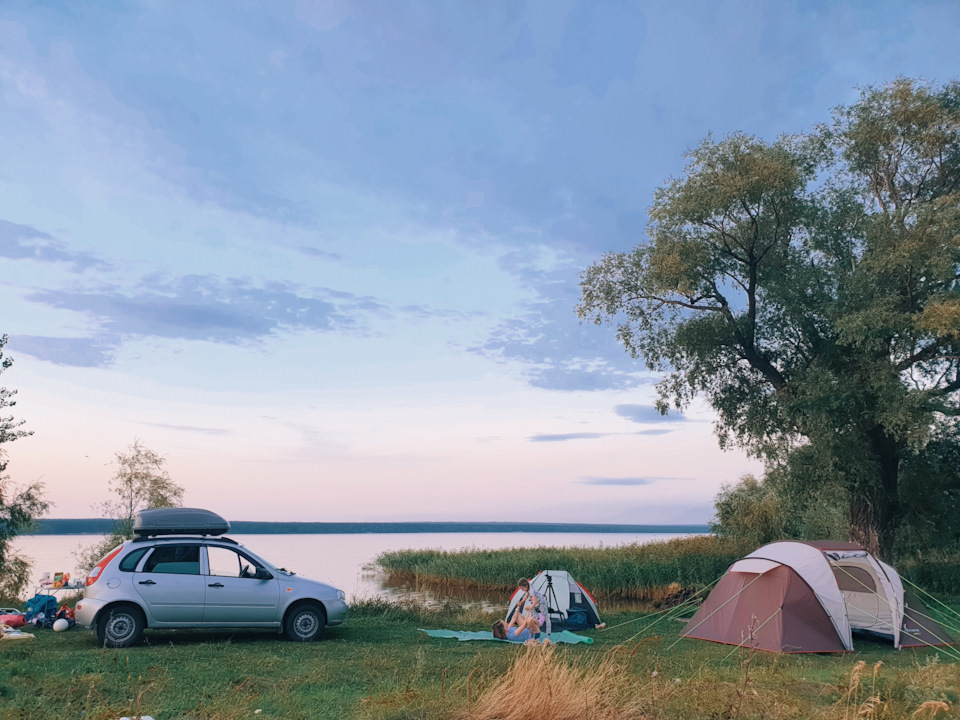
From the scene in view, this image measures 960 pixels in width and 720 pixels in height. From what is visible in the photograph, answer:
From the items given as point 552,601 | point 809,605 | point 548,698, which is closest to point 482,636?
point 552,601

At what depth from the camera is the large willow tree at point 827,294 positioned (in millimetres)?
21266

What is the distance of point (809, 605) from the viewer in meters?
13.6

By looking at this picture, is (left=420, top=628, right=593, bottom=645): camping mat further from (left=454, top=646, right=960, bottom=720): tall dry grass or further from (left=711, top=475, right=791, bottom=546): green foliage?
(left=711, top=475, right=791, bottom=546): green foliage

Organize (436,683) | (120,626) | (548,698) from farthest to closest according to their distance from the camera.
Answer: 1. (120,626)
2. (436,683)
3. (548,698)

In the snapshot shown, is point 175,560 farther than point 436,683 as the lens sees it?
Yes

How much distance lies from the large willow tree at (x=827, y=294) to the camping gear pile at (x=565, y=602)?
8.87m

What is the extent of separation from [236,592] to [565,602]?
701 centimetres

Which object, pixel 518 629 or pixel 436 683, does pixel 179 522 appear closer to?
pixel 518 629

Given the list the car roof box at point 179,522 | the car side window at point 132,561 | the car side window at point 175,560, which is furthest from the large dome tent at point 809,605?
the car side window at point 132,561

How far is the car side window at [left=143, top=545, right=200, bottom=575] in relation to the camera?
12539 millimetres

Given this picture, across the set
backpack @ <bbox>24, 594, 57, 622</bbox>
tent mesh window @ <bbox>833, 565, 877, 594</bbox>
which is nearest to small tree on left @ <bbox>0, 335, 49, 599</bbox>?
backpack @ <bbox>24, 594, 57, 622</bbox>

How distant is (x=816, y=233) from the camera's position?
24.3 meters

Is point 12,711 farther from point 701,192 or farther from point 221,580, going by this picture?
point 701,192

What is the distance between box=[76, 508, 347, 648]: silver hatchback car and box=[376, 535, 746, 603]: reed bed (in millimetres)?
11510
